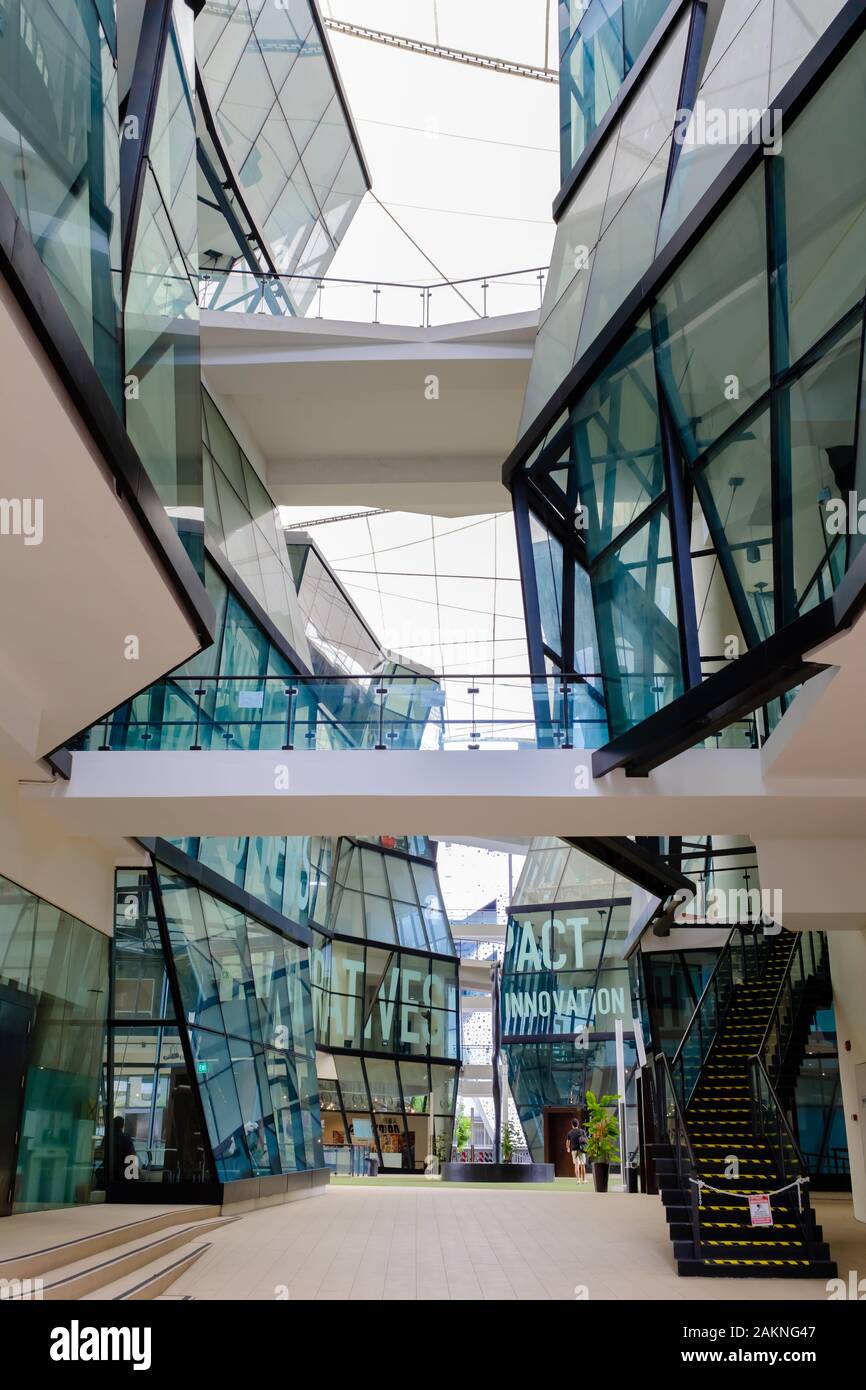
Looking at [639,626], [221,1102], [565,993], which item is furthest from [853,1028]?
[565,993]

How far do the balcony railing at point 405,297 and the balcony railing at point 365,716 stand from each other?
10.1 m

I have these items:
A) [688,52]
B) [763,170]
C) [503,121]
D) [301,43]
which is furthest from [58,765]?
[503,121]

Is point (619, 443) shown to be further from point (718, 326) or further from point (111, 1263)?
point (111, 1263)

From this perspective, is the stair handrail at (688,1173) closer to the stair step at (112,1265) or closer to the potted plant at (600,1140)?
the stair step at (112,1265)

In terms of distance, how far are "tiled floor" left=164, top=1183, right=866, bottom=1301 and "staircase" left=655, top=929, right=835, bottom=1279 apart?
0.42 meters

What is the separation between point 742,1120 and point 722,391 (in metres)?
11.1

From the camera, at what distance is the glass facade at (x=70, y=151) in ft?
22.1

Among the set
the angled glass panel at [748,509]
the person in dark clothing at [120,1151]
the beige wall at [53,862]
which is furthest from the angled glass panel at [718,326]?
the person in dark clothing at [120,1151]

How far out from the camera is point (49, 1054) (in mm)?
14781

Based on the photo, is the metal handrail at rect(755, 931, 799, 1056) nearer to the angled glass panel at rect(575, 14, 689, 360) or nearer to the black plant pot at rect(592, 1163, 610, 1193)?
the angled glass panel at rect(575, 14, 689, 360)

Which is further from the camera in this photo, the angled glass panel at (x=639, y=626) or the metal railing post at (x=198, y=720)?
the metal railing post at (x=198, y=720)

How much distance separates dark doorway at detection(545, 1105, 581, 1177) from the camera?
1414 inches

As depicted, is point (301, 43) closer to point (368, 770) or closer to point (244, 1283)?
point (368, 770)

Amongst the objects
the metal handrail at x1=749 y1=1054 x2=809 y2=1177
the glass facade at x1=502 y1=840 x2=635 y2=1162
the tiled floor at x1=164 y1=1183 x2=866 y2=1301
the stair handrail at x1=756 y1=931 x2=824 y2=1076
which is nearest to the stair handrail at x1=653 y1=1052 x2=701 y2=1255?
the tiled floor at x1=164 y1=1183 x2=866 y2=1301
